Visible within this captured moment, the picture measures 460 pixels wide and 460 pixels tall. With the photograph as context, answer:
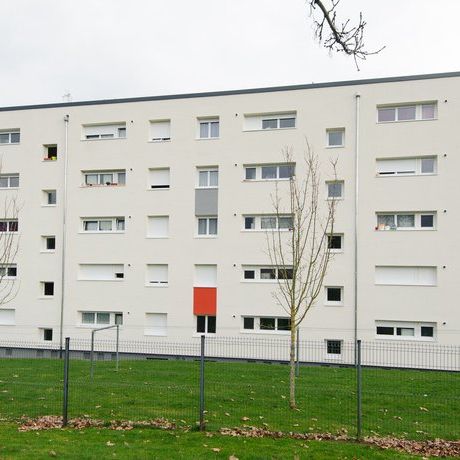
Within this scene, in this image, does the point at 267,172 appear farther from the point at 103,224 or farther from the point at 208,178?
the point at 103,224

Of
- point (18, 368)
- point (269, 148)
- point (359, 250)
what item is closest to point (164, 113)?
point (269, 148)

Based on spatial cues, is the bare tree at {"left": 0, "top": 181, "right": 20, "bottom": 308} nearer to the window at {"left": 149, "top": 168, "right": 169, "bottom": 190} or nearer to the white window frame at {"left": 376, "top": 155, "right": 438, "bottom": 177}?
the window at {"left": 149, "top": 168, "right": 169, "bottom": 190}

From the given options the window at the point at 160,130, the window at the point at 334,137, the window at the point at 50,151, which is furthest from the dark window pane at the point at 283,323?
the window at the point at 50,151

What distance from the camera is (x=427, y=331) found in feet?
66.9

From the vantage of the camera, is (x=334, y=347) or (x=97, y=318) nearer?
(x=334, y=347)

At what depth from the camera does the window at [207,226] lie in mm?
23156

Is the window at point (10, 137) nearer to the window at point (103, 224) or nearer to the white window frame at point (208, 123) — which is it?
the window at point (103, 224)

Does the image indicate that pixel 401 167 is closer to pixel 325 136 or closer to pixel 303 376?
pixel 325 136

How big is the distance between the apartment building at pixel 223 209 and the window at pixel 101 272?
0.07 meters

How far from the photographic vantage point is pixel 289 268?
864 inches

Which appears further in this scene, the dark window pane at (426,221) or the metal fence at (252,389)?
the dark window pane at (426,221)

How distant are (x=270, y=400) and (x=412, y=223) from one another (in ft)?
40.4

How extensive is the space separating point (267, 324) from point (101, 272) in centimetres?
820

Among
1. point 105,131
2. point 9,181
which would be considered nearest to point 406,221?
point 105,131
